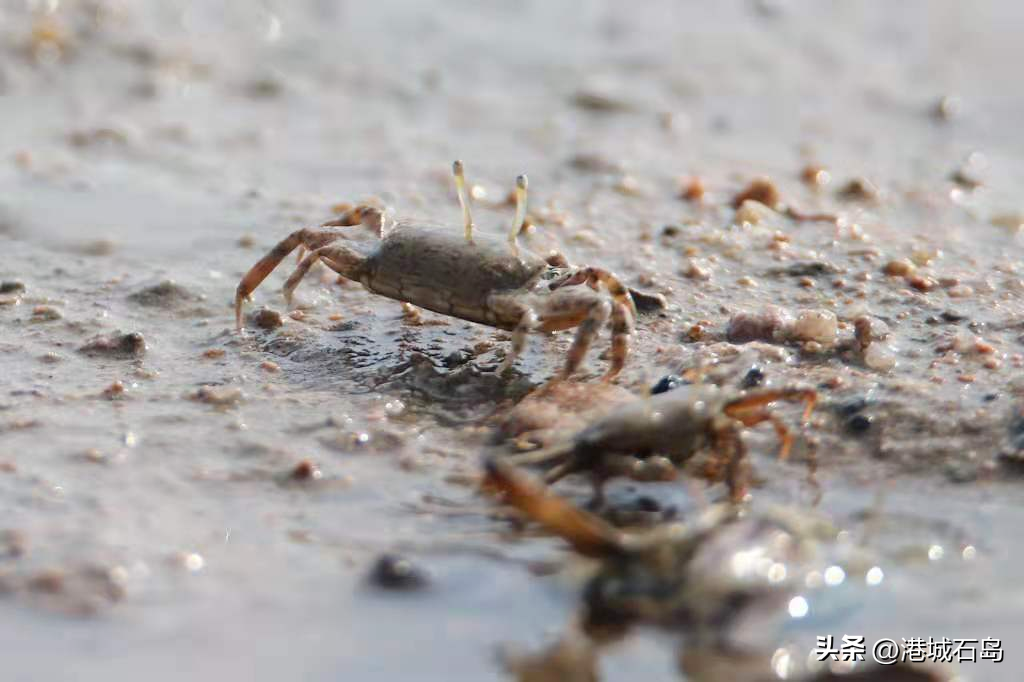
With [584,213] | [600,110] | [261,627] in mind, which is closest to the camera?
[261,627]

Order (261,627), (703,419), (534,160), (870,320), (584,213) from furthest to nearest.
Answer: (534,160) → (584,213) → (870,320) → (703,419) → (261,627)

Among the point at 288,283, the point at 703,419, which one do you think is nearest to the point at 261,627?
the point at 703,419

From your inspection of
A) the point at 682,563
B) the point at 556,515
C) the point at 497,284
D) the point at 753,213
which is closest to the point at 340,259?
the point at 497,284

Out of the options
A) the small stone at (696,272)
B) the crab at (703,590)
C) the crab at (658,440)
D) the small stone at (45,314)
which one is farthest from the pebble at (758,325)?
the small stone at (45,314)

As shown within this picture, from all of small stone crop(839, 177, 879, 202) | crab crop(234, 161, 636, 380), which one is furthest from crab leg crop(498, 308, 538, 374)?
small stone crop(839, 177, 879, 202)

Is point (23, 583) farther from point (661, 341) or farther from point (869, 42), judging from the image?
point (869, 42)

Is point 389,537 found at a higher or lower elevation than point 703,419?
lower

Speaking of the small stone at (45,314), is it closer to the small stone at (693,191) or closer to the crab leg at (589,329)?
the crab leg at (589,329)
